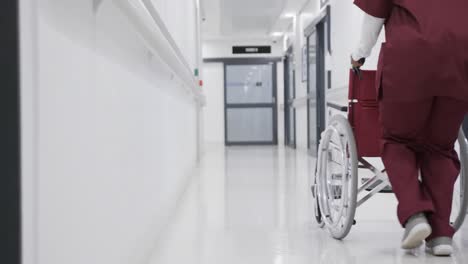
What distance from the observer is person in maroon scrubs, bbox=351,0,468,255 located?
1918 millimetres

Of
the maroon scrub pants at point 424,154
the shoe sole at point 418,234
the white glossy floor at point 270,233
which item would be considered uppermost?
the maroon scrub pants at point 424,154

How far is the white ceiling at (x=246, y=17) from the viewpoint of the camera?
9.31 m

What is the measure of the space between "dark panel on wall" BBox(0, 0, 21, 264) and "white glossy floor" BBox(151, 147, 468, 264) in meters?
1.34

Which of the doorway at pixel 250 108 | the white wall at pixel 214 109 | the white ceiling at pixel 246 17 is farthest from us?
the white wall at pixel 214 109

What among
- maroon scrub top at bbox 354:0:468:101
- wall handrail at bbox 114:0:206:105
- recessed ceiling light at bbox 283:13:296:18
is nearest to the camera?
wall handrail at bbox 114:0:206:105

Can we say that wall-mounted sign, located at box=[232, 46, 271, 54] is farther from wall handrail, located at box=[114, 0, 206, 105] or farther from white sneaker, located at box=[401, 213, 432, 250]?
white sneaker, located at box=[401, 213, 432, 250]

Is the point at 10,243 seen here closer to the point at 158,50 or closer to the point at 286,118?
the point at 158,50

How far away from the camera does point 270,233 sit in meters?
2.53

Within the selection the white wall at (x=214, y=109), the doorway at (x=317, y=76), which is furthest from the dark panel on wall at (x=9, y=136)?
the white wall at (x=214, y=109)

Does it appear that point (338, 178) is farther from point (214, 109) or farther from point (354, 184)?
point (214, 109)

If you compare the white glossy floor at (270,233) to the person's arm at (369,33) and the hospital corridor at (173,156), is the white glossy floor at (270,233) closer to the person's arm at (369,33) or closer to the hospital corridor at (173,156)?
the hospital corridor at (173,156)

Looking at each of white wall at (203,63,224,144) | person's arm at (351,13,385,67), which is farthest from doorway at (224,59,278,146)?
person's arm at (351,13,385,67)

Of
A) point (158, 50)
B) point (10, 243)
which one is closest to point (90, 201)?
point (10, 243)

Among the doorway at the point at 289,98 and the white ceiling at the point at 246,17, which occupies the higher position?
the white ceiling at the point at 246,17
